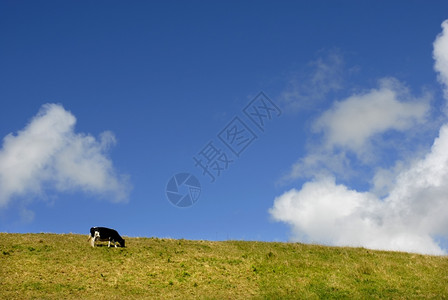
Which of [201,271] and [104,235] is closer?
[201,271]

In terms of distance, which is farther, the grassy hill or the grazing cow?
the grazing cow

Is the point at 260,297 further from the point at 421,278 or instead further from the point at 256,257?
the point at 421,278

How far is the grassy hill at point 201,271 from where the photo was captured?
25969 millimetres

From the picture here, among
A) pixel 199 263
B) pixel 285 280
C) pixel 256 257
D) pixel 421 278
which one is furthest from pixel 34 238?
pixel 421 278

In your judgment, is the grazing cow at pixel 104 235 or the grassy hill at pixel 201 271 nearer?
the grassy hill at pixel 201 271

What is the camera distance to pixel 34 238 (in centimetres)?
3603

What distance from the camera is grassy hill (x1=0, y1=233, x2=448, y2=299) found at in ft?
85.2

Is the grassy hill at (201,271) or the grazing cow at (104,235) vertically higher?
the grazing cow at (104,235)

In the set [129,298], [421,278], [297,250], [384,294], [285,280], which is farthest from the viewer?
[297,250]

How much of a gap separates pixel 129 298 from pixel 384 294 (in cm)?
1671

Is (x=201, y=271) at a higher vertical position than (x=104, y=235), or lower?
lower

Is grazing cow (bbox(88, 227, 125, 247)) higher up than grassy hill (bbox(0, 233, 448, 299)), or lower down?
higher up

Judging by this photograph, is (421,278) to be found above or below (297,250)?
below

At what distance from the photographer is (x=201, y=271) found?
29781 mm
